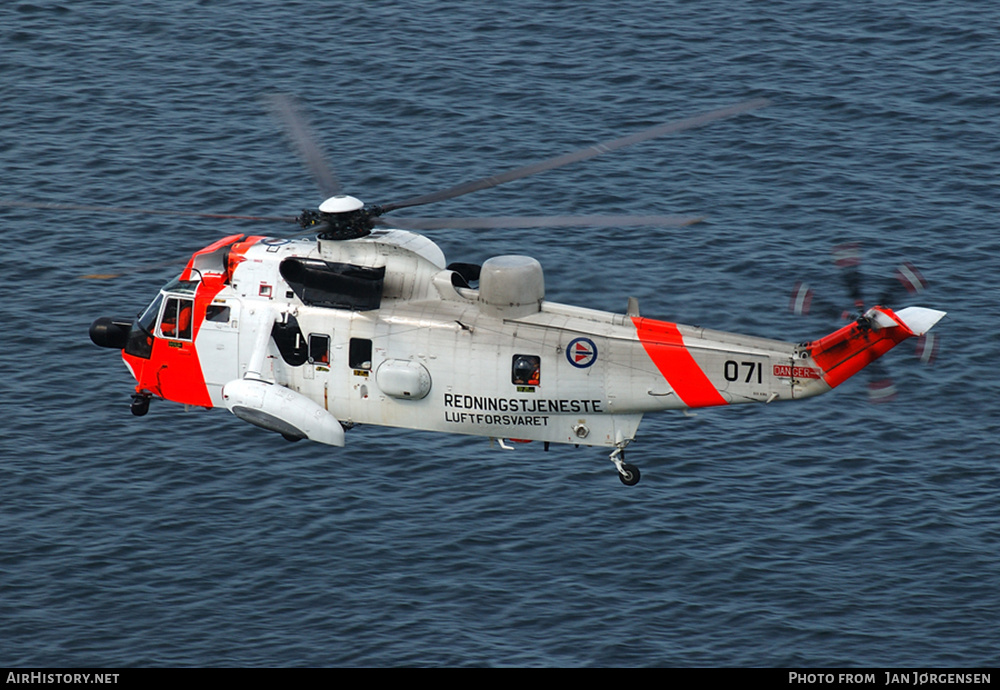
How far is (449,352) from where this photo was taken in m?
35.9

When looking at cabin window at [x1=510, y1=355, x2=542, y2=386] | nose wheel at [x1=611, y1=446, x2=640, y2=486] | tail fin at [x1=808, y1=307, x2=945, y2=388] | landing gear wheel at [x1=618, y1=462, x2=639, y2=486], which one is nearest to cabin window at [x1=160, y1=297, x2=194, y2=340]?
cabin window at [x1=510, y1=355, x2=542, y2=386]

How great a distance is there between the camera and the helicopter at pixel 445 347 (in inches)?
1373

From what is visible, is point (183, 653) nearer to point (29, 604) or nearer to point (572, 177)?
point (29, 604)

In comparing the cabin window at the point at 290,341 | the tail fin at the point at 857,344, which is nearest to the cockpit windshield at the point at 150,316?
the cabin window at the point at 290,341

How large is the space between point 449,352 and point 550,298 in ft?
87.7

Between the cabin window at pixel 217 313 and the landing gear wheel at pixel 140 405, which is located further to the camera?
the landing gear wheel at pixel 140 405

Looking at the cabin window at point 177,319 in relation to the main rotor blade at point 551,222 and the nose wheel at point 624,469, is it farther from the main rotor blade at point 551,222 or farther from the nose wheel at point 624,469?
the nose wheel at point 624,469

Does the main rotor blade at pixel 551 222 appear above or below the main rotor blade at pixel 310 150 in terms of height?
below

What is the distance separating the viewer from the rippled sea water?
49875 mm

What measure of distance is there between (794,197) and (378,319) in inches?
1558

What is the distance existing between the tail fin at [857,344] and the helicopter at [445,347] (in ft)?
0.11

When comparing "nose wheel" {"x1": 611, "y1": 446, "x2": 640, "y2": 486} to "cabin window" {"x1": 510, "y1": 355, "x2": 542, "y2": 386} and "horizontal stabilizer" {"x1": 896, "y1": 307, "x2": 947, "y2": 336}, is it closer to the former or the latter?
"cabin window" {"x1": 510, "y1": 355, "x2": 542, "y2": 386}

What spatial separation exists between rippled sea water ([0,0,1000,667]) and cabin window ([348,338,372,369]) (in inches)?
607

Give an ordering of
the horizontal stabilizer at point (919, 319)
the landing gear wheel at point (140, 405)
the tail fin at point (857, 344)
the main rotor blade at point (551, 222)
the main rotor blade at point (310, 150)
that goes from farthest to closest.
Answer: the landing gear wheel at point (140, 405)
the main rotor blade at point (310, 150)
the tail fin at point (857, 344)
the horizontal stabilizer at point (919, 319)
the main rotor blade at point (551, 222)
